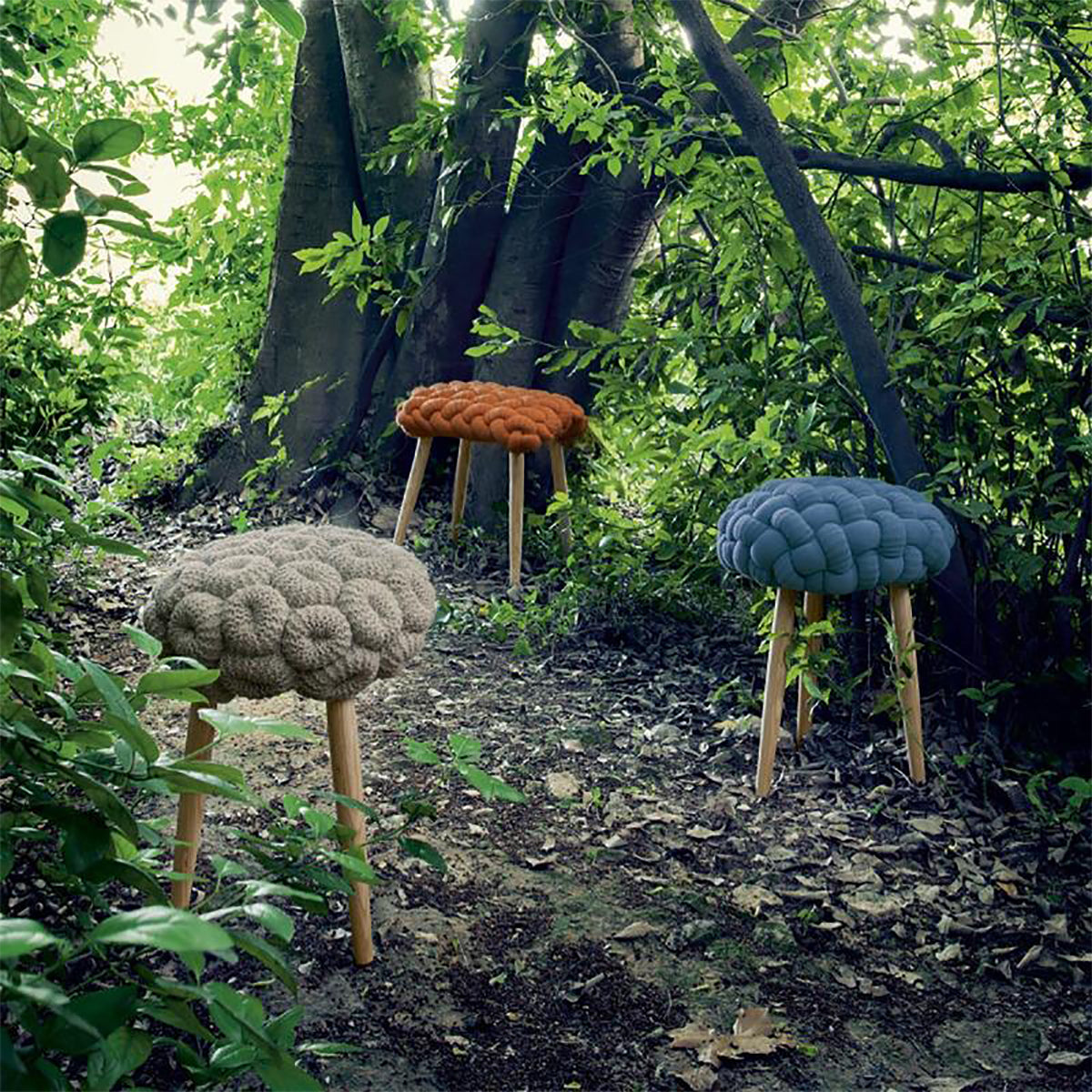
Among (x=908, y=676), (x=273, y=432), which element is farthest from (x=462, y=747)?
(x=273, y=432)

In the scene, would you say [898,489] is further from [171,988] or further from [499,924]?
[171,988]

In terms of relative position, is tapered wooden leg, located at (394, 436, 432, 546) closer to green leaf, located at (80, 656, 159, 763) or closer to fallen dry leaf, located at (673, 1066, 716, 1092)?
fallen dry leaf, located at (673, 1066, 716, 1092)

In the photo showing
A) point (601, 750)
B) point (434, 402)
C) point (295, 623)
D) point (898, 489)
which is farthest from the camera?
point (434, 402)

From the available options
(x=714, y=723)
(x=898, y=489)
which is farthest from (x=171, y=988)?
(x=714, y=723)

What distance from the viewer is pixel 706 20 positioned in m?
2.91

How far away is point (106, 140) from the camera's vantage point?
0.95 m

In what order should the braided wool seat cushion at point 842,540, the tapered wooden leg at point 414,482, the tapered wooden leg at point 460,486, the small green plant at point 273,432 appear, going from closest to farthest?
the braided wool seat cushion at point 842,540, the tapered wooden leg at point 414,482, the tapered wooden leg at point 460,486, the small green plant at point 273,432

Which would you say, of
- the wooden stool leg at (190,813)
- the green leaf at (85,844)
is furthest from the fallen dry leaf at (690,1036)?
the green leaf at (85,844)

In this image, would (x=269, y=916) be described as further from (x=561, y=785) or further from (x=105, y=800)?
(x=561, y=785)

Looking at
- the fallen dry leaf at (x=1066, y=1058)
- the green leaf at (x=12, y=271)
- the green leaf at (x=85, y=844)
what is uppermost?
the green leaf at (x=12, y=271)

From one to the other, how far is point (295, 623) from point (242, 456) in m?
3.76

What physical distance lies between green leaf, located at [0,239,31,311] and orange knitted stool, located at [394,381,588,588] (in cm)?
333

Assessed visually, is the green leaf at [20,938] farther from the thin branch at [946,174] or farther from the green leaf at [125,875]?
the thin branch at [946,174]

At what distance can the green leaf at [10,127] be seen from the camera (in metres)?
0.92
